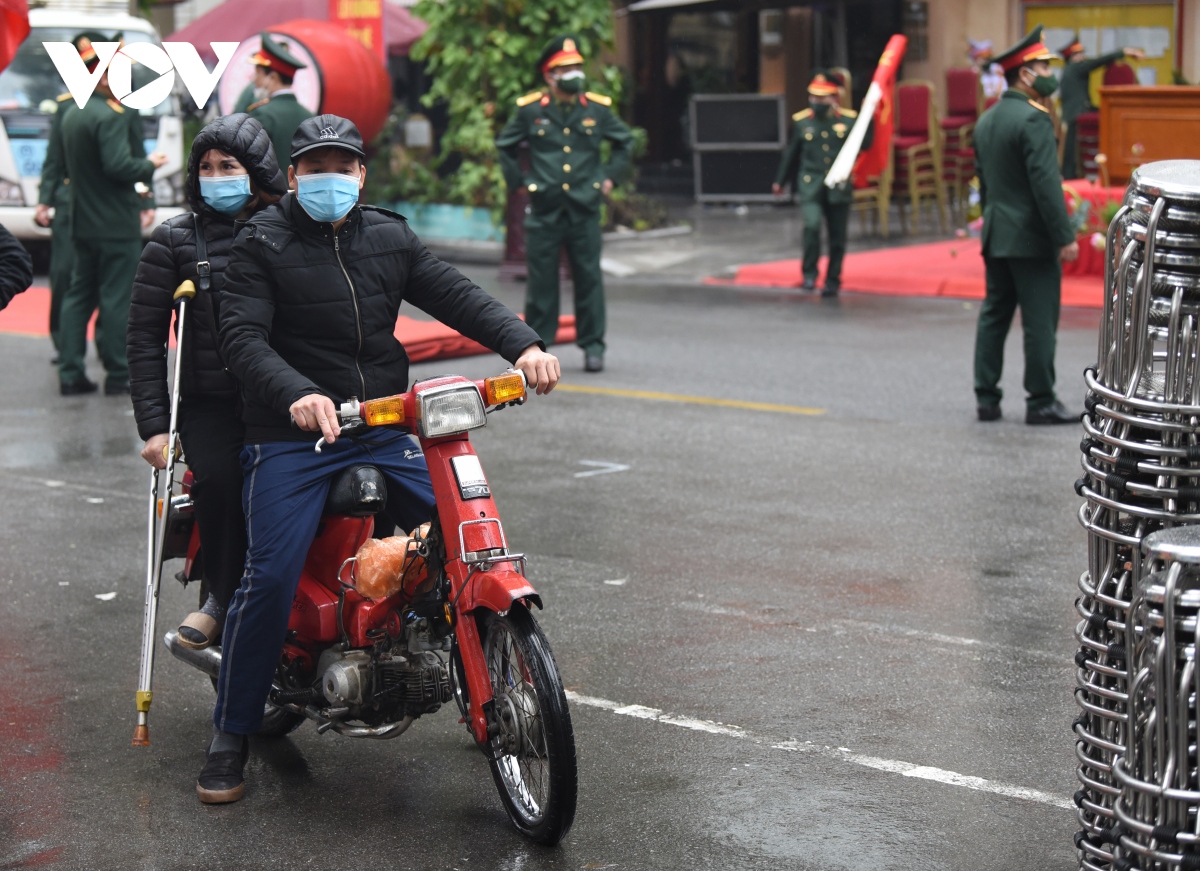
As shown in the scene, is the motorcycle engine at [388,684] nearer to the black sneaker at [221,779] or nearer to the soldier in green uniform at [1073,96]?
the black sneaker at [221,779]

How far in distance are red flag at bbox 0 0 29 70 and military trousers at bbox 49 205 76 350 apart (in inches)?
182

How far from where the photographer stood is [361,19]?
1969 cm

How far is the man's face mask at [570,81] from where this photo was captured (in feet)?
38.7

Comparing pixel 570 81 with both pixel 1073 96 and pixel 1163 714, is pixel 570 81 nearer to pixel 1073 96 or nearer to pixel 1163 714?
pixel 1073 96

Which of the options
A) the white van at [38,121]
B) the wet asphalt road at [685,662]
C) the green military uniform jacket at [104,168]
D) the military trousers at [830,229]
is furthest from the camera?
the white van at [38,121]

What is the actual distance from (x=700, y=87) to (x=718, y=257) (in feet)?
26.6

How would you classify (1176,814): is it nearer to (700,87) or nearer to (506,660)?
(506,660)

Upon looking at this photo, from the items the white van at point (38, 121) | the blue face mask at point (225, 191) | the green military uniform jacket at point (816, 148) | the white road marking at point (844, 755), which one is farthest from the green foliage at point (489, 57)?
the white road marking at point (844, 755)

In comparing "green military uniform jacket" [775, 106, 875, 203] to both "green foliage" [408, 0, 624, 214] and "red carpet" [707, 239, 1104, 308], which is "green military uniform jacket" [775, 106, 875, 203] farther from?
"green foliage" [408, 0, 624, 214]

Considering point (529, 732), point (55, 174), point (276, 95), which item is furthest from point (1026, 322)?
point (55, 174)

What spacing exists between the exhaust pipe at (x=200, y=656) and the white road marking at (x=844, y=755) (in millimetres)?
1094

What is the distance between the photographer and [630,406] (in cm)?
1034

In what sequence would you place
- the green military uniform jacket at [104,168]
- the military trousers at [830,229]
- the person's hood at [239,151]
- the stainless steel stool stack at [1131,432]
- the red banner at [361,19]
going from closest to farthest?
the stainless steel stool stack at [1131,432]
the person's hood at [239,151]
the green military uniform jacket at [104,168]
the military trousers at [830,229]
the red banner at [361,19]

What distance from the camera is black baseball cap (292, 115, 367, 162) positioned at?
4418mm
